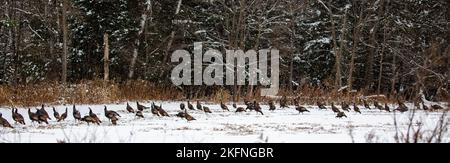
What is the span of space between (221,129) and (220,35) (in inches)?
629

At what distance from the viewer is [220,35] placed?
26.7 metres

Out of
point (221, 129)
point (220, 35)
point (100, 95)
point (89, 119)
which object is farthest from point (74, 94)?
point (220, 35)

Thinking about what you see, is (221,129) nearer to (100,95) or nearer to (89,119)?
(89,119)

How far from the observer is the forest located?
25766mm

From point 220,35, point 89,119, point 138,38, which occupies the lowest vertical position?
point 89,119

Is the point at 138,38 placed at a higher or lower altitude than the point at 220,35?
lower

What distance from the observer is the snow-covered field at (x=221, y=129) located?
9102 mm

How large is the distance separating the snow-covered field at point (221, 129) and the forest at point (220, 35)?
10364 millimetres

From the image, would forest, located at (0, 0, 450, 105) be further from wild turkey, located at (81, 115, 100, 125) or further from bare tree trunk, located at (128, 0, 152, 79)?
A: wild turkey, located at (81, 115, 100, 125)

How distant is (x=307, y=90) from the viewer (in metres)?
21.2

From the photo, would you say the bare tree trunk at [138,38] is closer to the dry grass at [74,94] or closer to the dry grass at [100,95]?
the dry grass at [100,95]

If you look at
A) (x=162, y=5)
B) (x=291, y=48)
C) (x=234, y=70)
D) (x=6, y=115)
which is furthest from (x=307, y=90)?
(x=6, y=115)

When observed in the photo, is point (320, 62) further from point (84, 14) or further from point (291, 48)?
point (84, 14)

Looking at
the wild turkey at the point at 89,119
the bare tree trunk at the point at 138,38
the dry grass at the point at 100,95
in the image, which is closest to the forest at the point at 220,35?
the bare tree trunk at the point at 138,38
